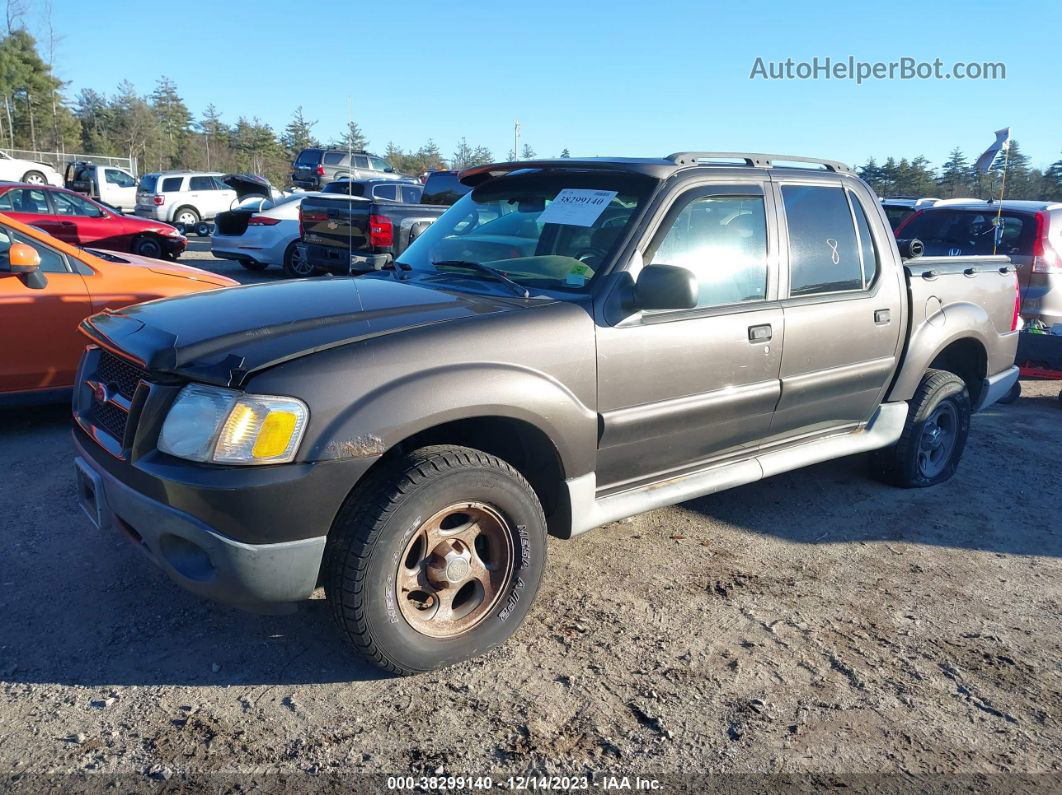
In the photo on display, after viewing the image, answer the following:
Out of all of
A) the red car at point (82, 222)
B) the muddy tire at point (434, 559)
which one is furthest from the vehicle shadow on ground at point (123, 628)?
the red car at point (82, 222)

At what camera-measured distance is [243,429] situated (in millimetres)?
2547

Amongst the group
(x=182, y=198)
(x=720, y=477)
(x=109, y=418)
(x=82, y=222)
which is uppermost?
(x=182, y=198)

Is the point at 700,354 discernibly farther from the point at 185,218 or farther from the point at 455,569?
the point at 185,218

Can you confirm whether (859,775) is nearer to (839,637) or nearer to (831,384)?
(839,637)

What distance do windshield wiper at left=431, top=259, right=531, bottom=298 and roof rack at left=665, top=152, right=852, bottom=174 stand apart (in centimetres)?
95

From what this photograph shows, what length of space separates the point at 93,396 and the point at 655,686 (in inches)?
96.7

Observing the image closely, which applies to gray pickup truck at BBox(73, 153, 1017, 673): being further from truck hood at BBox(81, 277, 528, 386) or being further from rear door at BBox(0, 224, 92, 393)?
rear door at BBox(0, 224, 92, 393)

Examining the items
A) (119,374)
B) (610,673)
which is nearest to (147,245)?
(119,374)

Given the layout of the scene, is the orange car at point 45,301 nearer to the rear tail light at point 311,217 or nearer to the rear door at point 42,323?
the rear door at point 42,323

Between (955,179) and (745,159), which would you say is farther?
(955,179)

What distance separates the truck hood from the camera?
2.69 meters

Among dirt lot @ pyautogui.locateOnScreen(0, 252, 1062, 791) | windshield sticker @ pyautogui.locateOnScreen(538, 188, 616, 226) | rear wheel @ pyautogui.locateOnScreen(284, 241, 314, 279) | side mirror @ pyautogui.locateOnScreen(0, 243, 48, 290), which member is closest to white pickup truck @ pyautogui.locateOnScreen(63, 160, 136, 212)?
rear wheel @ pyautogui.locateOnScreen(284, 241, 314, 279)

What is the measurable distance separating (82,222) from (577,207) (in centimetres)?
1190

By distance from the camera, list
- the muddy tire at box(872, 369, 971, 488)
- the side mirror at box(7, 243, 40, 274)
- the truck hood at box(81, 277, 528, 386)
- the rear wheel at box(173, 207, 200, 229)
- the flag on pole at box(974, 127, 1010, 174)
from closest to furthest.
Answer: the truck hood at box(81, 277, 528, 386), the muddy tire at box(872, 369, 971, 488), the side mirror at box(7, 243, 40, 274), the flag on pole at box(974, 127, 1010, 174), the rear wheel at box(173, 207, 200, 229)
